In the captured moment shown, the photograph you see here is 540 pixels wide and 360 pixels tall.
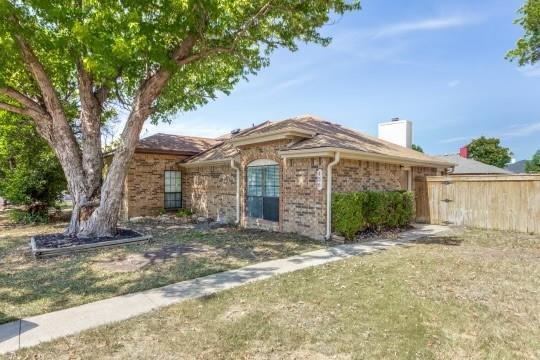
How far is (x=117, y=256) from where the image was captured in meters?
7.58

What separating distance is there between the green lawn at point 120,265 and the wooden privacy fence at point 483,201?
6.49m

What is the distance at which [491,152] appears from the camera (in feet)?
139

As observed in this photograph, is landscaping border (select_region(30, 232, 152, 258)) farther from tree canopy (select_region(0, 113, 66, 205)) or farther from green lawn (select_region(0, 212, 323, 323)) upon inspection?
tree canopy (select_region(0, 113, 66, 205))

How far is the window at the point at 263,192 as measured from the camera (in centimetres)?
1105

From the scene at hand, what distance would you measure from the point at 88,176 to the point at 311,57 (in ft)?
29.3

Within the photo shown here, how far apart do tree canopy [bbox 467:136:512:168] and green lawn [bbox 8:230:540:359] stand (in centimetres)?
4317

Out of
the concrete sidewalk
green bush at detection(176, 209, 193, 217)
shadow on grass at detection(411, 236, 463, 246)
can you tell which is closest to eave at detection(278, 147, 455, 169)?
shadow on grass at detection(411, 236, 463, 246)

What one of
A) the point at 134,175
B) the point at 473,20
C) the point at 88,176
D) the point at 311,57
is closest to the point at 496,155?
the point at 473,20

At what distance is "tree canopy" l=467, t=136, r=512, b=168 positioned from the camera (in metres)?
42.2

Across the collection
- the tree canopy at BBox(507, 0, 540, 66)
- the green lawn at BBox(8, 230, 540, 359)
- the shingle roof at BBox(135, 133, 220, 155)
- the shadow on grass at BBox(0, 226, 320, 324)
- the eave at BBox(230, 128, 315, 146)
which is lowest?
the green lawn at BBox(8, 230, 540, 359)

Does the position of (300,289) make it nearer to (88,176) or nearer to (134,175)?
(88,176)

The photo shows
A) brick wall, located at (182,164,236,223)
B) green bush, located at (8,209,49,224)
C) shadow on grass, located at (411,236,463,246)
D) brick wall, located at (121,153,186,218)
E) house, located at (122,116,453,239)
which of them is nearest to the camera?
shadow on grass, located at (411,236,463,246)

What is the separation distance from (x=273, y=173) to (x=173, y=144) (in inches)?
323

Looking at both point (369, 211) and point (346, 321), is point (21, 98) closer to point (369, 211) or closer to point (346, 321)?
A: point (346, 321)
